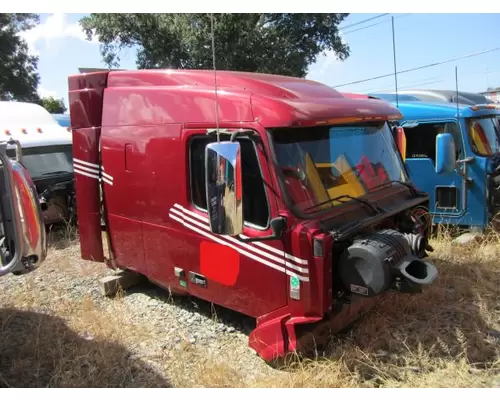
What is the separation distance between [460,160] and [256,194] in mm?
4056

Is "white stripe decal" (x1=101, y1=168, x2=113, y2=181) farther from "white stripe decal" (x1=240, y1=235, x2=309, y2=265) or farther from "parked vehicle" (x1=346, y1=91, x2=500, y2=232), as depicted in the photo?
"parked vehicle" (x1=346, y1=91, x2=500, y2=232)

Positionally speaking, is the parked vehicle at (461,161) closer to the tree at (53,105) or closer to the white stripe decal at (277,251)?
the white stripe decal at (277,251)

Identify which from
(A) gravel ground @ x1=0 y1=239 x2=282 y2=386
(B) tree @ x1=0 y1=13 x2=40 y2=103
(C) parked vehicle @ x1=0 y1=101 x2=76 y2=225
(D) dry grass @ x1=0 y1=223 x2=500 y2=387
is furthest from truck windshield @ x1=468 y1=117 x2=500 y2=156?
(B) tree @ x1=0 y1=13 x2=40 y2=103

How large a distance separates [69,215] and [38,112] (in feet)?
7.73

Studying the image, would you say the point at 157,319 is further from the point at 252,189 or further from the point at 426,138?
the point at 426,138

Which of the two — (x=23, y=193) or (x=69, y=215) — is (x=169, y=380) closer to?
(x=23, y=193)

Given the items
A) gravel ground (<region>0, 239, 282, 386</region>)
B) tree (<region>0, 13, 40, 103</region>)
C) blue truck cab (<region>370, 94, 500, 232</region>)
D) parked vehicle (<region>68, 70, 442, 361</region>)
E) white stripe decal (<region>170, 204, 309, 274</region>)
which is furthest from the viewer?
tree (<region>0, 13, 40, 103</region>)

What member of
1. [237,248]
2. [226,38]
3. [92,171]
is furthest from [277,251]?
[226,38]

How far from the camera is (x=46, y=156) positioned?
764 cm

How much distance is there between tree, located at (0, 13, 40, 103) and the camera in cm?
2502

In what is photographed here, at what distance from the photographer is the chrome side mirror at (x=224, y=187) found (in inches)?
105

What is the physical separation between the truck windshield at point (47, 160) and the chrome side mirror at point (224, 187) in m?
5.51

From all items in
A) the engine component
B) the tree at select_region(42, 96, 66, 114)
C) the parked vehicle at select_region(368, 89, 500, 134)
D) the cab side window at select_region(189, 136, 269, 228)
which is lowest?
the engine component

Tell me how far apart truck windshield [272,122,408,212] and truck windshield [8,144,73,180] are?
17.8 ft
